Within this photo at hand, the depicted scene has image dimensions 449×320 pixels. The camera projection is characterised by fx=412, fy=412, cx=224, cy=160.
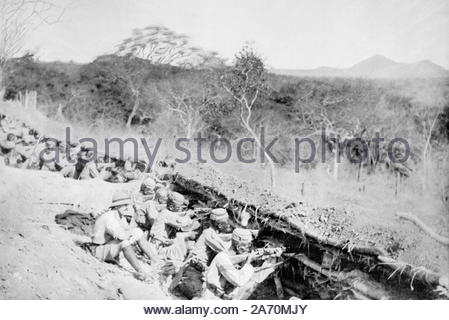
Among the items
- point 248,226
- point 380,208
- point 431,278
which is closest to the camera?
point 431,278

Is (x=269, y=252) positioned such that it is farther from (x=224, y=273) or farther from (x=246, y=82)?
(x=246, y=82)

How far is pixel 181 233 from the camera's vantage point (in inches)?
165

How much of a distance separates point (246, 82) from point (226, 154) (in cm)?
76

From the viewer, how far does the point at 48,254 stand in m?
4.04

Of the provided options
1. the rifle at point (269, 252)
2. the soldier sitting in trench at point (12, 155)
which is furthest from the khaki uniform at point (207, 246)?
the soldier sitting in trench at point (12, 155)

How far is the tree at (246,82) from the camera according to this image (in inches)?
163

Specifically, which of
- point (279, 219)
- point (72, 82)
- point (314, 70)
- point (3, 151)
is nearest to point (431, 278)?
point (279, 219)

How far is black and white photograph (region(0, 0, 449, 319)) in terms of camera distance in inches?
151

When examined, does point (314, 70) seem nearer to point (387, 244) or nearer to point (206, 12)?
point (206, 12)

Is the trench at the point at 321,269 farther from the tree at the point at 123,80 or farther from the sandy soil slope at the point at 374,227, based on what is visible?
the tree at the point at 123,80

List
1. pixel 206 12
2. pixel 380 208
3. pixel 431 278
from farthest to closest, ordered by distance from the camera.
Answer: pixel 206 12 → pixel 380 208 → pixel 431 278

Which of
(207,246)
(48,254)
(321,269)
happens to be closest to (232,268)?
(207,246)

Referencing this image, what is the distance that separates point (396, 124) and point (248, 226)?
172 centimetres

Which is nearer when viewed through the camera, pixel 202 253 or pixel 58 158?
pixel 202 253
